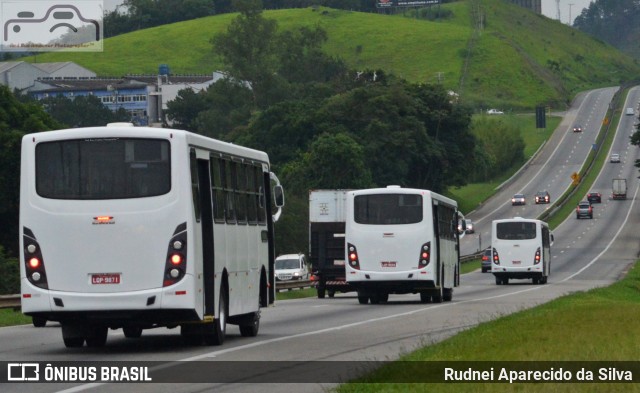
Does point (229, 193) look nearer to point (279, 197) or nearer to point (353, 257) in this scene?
point (279, 197)

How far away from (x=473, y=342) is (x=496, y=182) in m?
132

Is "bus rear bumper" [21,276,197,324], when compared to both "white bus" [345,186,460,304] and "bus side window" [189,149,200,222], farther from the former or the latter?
"white bus" [345,186,460,304]

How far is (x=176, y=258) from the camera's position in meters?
19.7

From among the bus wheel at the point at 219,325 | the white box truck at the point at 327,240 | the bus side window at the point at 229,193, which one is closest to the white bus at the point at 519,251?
the white box truck at the point at 327,240

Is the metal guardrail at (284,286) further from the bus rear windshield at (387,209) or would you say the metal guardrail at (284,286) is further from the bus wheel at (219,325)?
the bus wheel at (219,325)

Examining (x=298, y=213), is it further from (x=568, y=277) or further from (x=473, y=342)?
(x=473, y=342)

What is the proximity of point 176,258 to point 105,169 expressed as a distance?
1.60 meters

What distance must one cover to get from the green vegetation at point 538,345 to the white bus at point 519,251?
1385 inches

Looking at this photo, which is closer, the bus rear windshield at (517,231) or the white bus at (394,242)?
the white bus at (394,242)

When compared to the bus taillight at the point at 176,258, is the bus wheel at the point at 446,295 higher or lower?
lower

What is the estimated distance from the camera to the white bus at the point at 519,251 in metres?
64.2

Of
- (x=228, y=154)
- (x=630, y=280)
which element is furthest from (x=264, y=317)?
(x=630, y=280)

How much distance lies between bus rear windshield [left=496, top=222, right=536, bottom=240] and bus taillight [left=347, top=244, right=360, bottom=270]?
27344 millimetres

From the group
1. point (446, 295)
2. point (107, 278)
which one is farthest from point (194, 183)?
point (446, 295)
